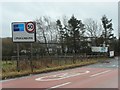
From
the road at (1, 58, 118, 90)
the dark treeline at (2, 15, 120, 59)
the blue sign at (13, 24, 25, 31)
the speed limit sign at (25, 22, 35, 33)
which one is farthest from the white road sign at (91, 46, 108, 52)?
the road at (1, 58, 118, 90)

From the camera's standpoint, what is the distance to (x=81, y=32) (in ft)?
348

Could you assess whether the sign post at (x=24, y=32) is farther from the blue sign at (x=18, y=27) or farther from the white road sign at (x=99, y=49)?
the white road sign at (x=99, y=49)

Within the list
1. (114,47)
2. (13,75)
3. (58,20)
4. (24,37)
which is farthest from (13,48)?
(13,75)

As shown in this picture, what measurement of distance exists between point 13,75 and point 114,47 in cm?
9054

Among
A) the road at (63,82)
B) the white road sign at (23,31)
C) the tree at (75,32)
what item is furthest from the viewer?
the tree at (75,32)

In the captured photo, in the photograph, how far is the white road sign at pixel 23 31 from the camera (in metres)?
27.4

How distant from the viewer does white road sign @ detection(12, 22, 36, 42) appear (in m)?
27.4

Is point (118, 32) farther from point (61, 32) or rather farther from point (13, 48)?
point (13, 48)

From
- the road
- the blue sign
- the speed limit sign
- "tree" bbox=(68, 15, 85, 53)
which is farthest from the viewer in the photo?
"tree" bbox=(68, 15, 85, 53)

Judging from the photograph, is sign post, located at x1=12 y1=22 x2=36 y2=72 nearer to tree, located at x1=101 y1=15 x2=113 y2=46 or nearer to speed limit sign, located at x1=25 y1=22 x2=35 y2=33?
speed limit sign, located at x1=25 y1=22 x2=35 y2=33

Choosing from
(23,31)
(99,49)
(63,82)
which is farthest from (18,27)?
(99,49)

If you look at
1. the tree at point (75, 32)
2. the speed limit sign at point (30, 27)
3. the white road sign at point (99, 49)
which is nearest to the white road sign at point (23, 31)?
the speed limit sign at point (30, 27)

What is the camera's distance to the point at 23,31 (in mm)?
27781

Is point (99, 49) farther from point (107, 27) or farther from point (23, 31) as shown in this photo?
point (23, 31)
